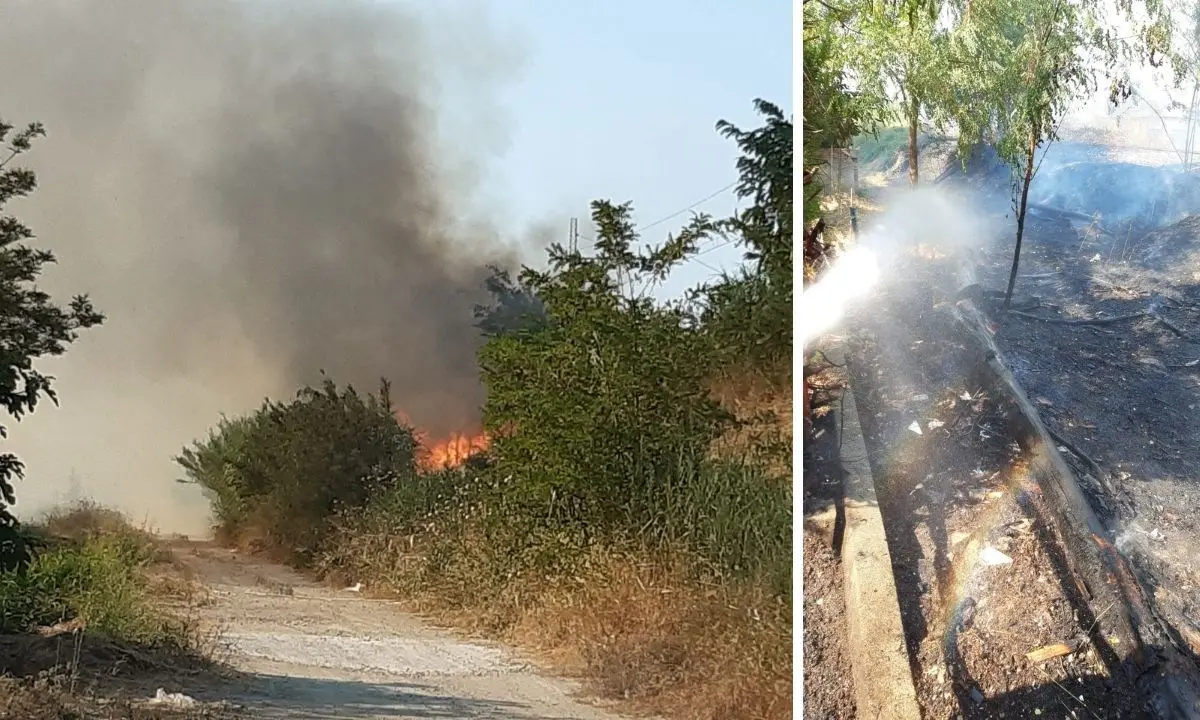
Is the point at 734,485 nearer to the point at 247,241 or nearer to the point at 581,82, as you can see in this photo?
the point at 581,82

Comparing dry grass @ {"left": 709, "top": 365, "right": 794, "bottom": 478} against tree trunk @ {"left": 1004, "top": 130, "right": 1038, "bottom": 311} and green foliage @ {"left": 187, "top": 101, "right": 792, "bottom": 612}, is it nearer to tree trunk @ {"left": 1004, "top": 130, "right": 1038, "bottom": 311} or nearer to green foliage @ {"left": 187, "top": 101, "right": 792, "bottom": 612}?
green foliage @ {"left": 187, "top": 101, "right": 792, "bottom": 612}

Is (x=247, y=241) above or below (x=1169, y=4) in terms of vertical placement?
below

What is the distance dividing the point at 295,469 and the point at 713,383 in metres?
1.15

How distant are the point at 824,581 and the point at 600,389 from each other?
2.56ft

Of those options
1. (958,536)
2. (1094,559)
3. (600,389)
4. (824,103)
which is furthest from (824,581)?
(824,103)

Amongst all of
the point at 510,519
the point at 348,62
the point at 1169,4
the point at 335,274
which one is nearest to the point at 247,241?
the point at 335,274

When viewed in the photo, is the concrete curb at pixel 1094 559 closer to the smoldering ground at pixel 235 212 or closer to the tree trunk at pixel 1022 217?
the tree trunk at pixel 1022 217

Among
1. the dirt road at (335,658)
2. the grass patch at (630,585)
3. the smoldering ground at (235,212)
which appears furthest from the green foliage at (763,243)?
the dirt road at (335,658)

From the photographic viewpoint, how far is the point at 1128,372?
2.82 m

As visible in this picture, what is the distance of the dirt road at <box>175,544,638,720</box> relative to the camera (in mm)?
2713

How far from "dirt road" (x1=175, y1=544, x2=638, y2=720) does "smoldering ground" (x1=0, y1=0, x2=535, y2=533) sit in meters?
0.24

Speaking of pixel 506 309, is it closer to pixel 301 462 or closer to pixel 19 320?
pixel 301 462

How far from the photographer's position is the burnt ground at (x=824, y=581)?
291cm

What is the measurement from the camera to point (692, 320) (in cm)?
318
